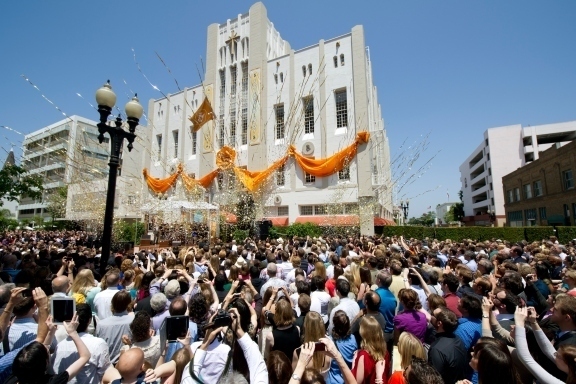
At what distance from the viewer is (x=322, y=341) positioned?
228 cm

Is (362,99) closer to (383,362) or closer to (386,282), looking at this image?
(386,282)

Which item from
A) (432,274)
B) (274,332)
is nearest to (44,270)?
(274,332)

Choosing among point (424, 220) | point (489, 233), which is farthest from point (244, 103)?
point (424, 220)

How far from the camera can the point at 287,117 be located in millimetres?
31672

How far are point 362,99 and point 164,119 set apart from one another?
28.3 metres

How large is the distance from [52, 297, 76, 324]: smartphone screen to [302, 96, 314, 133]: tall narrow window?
2990 cm

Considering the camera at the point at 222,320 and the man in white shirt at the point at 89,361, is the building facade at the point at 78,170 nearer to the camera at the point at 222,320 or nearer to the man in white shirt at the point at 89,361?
the man in white shirt at the point at 89,361

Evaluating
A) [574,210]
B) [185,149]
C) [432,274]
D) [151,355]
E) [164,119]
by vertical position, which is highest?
[164,119]

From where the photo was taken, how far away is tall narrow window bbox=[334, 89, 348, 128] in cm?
2989

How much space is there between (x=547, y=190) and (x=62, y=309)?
4470cm

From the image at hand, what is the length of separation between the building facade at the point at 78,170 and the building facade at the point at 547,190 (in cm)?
4053

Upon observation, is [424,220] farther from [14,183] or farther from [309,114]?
[14,183]

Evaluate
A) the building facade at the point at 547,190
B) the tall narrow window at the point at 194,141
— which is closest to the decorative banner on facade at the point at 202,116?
the tall narrow window at the point at 194,141

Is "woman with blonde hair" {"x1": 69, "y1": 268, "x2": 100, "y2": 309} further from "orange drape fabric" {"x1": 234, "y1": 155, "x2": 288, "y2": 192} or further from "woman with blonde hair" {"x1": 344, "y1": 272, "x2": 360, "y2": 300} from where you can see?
"orange drape fabric" {"x1": 234, "y1": 155, "x2": 288, "y2": 192}
